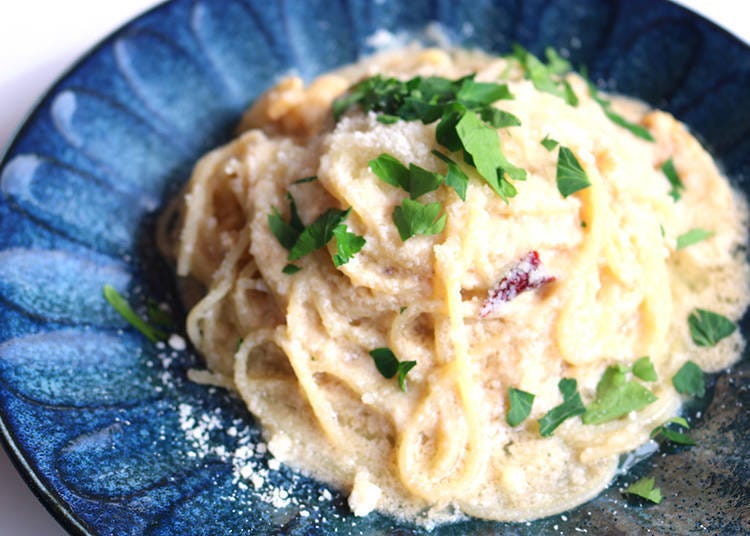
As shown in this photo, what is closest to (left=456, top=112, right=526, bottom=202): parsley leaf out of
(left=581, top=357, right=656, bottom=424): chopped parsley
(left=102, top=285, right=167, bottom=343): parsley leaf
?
(left=581, top=357, right=656, bottom=424): chopped parsley

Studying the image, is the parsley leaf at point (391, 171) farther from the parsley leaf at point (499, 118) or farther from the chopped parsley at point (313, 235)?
the parsley leaf at point (499, 118)

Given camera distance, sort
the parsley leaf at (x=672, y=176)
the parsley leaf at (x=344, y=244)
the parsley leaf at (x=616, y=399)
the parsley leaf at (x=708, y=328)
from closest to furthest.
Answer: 1. the parsley leaf at (x=344, y=244)
2. the parsley leaf at (x=616, y=399)
3. the parsley leaf at (x=708, y=328)
4. the parsley leaf at (x=672, y=176)

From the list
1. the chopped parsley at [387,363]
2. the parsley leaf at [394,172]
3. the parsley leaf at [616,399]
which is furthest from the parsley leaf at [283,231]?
the parsley leaf at [616,399]

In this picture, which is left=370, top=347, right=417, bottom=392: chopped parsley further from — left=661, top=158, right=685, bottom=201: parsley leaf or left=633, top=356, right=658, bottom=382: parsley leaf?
left=661, top=158, right=685, bottom=201: parsley leaf

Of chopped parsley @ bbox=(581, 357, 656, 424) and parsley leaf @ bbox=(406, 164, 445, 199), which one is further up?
parsley leaf @ bbox=(406, 164, 445, 199)

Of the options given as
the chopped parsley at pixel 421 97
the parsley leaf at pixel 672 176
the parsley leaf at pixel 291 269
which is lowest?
the parsley leaf at pixel 672 176

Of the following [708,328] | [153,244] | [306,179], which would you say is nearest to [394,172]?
[306,179]
